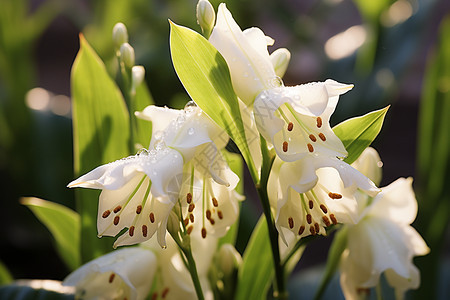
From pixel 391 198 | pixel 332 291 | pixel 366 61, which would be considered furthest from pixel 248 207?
pixel 366 61

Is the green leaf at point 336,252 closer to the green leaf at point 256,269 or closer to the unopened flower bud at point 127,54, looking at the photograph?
the green leaf at point 256,269

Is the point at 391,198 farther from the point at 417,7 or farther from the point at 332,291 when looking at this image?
the point at 417,7

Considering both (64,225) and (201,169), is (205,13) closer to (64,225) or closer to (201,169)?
(201,169)

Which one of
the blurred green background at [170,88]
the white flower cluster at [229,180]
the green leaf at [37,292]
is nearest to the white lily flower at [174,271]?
the white flower cluster at [229,180]

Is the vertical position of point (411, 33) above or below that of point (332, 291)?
above

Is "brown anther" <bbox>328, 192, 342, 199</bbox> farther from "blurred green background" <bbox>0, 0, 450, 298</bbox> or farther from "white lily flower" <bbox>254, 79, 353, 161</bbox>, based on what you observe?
"blurred green background" <bbox>0, 0, 450, 298</bbox>

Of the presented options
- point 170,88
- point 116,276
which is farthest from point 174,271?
point 170,88
